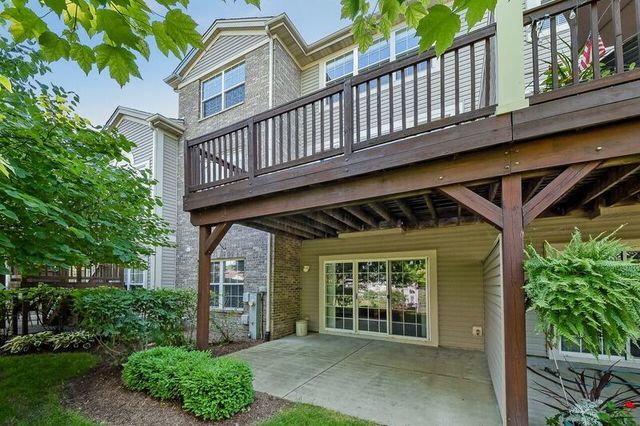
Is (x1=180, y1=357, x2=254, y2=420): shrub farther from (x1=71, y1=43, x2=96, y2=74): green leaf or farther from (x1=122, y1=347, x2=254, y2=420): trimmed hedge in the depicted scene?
(x1=71, y1=43, x2=96, y2=74): green leaf

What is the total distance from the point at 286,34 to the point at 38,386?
8.92m

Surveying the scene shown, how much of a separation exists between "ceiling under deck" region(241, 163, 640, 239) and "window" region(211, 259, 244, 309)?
1824 millimetres

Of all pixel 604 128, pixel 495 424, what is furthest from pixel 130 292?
pixel 604 128

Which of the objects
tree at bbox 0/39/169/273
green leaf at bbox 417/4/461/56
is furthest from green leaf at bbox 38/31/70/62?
green leaf at bbox 417/4/461/56

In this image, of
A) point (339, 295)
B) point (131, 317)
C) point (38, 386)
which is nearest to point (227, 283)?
point (339, 295)

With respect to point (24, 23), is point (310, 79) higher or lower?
higher

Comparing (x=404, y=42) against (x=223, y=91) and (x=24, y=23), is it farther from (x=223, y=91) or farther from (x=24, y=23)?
(x=24, y=23)

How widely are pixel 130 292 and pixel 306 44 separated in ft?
24.7

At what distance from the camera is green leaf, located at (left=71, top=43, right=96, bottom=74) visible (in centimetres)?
169

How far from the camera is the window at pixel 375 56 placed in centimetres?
821

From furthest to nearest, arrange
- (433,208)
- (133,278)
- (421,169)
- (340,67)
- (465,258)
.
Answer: (133,278) → (340,67) → (465,258) → (433,208) → (421,169)

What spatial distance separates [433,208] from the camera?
5973 millimetres

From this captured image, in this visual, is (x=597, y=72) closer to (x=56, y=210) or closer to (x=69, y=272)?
(x=56, y=210)

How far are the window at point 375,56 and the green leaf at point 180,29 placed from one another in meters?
7.44
